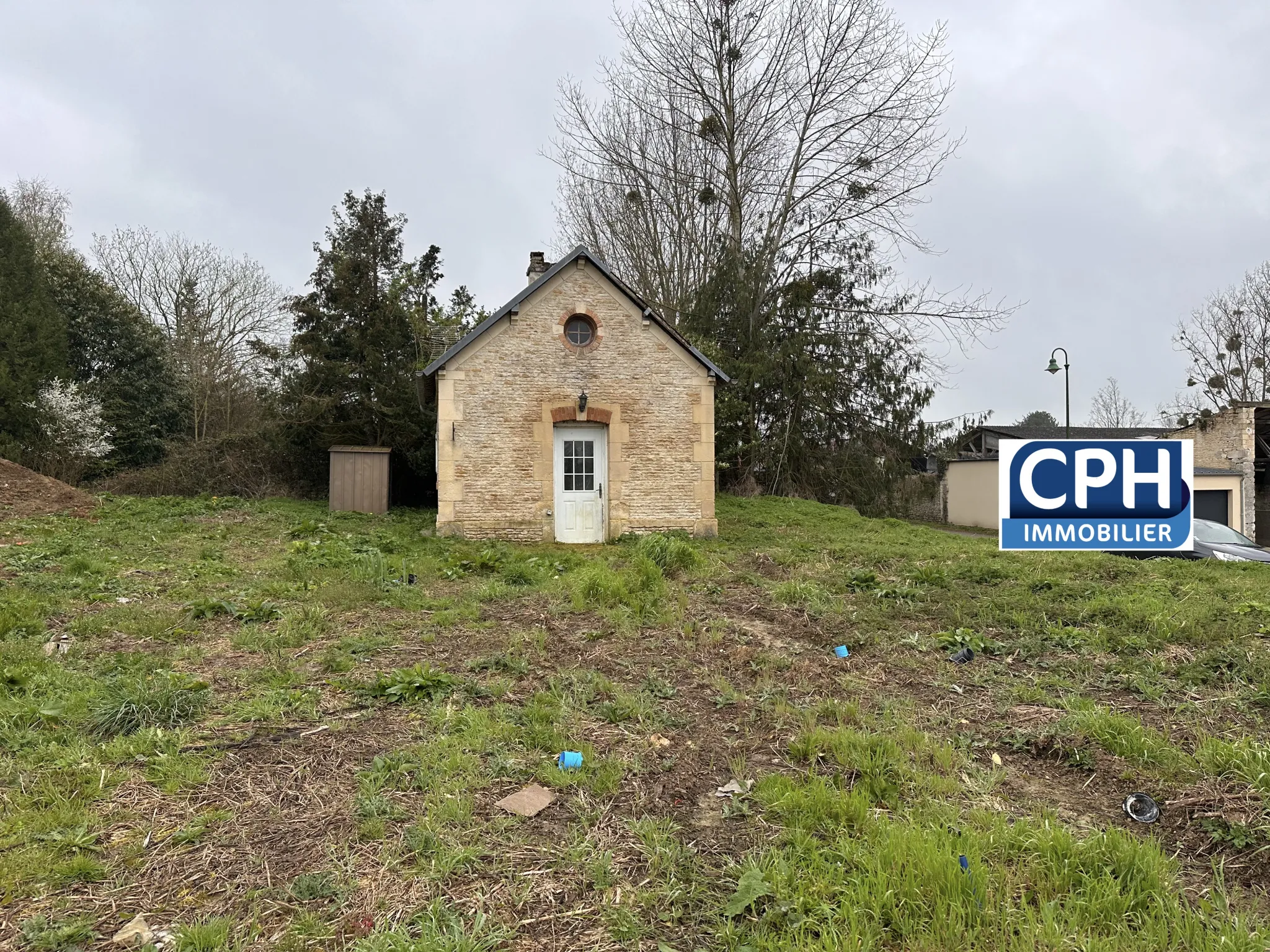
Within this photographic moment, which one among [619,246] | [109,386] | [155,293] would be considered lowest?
[109,386]

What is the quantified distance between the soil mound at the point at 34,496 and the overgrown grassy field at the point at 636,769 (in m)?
8.59

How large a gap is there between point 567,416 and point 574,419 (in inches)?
6.0

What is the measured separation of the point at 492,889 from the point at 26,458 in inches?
885

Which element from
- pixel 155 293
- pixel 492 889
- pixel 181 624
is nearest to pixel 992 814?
pixel 492 889

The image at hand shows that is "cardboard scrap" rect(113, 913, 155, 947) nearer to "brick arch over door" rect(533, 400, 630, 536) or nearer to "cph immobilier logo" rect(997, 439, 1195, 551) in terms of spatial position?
"cph immobilier logo" rect(997, 439, 1195, 551)

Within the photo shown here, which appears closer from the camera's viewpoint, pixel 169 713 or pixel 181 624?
pixel 169 713

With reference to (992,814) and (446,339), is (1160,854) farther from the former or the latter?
(446,339)

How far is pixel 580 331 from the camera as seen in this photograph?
44.5 ft

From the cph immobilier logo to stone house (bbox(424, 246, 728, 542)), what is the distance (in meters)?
7.77

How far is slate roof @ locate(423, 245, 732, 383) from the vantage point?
12836 millimetres

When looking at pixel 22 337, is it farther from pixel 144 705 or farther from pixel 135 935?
pixel 135 935

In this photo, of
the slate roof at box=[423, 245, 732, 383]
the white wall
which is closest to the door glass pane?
the slate roof at box=[423, 245, 732, 383]

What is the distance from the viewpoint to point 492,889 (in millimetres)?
2754

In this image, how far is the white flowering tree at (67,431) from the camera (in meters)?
19.1
